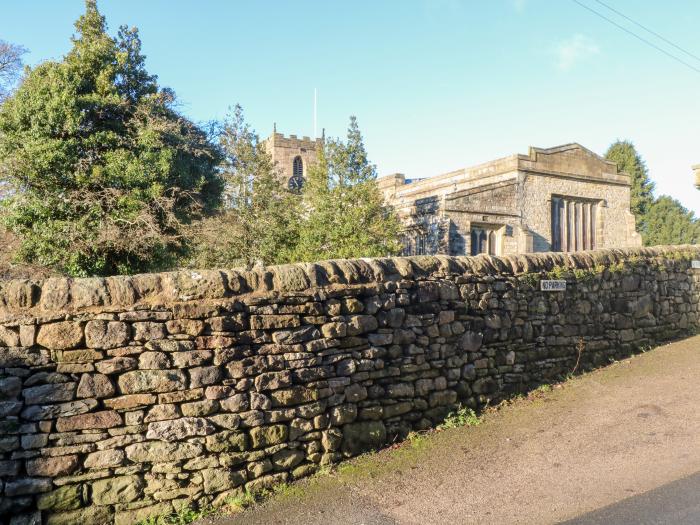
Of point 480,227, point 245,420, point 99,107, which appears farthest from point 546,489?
point 480,227

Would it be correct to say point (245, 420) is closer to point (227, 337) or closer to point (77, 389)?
point (227, 337)

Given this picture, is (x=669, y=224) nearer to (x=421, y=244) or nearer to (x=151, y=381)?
(x=421, y=244)

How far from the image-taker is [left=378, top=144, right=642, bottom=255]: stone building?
2162 cm

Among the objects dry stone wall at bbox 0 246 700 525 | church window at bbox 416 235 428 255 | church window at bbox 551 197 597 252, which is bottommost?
dry stone wall at bbox 0 246 700 525

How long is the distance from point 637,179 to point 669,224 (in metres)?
4.26

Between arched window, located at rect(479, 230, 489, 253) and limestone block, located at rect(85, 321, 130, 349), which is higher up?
arched window, located at rect(479, 230, 489, 253)

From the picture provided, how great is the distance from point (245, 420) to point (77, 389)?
4.97 feet

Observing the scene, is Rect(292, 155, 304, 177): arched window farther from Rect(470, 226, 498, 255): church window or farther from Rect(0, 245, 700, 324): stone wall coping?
Rect(0, 245, 700, 324): stone wall coping

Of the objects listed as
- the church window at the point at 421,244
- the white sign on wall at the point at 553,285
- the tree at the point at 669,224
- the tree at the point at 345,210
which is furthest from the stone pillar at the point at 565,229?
the tree at the point at 669,224

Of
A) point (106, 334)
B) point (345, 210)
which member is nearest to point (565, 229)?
point (345, 210)

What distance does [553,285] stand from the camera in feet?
28.0

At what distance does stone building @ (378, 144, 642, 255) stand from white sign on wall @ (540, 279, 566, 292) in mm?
12426

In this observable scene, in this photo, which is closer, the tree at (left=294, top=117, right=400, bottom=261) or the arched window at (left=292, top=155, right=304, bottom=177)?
the tree at (left=294, top=117, right=400, bottom=261)

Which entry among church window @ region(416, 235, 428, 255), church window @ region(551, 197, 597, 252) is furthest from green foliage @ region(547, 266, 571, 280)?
church window @ region(551, 197, 597, 252)
